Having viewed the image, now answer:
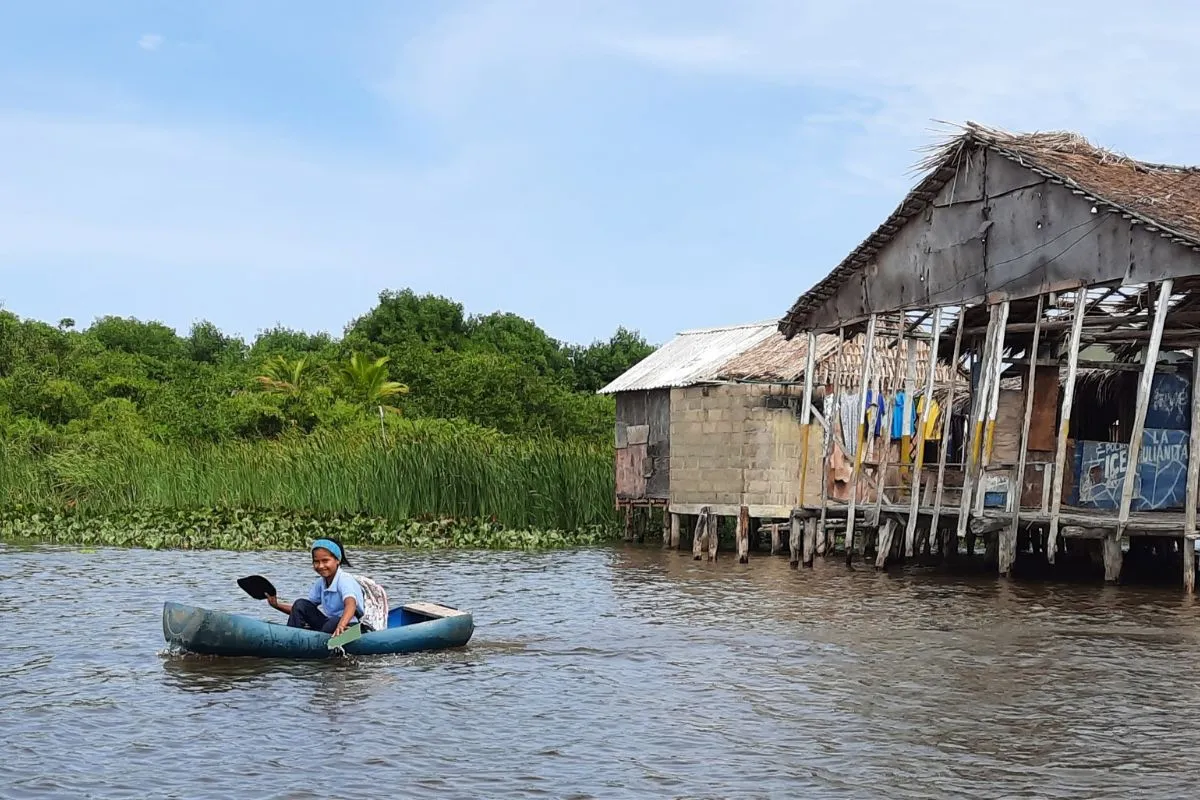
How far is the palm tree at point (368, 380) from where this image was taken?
37.8 m

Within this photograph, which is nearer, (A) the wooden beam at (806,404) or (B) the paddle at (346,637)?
(B) the paddle at (346,637)

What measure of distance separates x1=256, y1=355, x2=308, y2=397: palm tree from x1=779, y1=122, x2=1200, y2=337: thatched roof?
19095 mm

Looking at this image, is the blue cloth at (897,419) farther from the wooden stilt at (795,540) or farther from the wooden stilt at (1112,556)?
the wooden stilt at (1112,556)

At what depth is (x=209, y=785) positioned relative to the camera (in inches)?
317

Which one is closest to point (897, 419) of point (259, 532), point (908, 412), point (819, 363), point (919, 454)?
point (908, 412)

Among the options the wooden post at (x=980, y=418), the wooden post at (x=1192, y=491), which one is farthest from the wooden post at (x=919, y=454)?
the wooden post at (x=1192, y=491)

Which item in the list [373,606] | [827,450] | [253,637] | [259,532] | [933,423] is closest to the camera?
[253,637]

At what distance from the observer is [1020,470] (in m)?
17.0

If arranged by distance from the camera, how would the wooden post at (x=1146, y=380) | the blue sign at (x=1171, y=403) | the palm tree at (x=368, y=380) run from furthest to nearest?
the palm tree at (x=368, y=380) → the blue sign at (x=1171, y=403) → the wooden post at (x=1146, y=380)

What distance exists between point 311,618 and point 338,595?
11.0 inches

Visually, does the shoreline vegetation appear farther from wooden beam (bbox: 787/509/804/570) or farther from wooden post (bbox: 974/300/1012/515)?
wooden post (bbox: 974/300/1012/515)

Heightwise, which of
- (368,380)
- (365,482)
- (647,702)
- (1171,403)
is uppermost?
(368,380)

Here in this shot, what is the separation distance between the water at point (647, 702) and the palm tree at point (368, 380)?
20916 millimetres

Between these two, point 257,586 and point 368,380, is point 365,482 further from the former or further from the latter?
point 257,586
